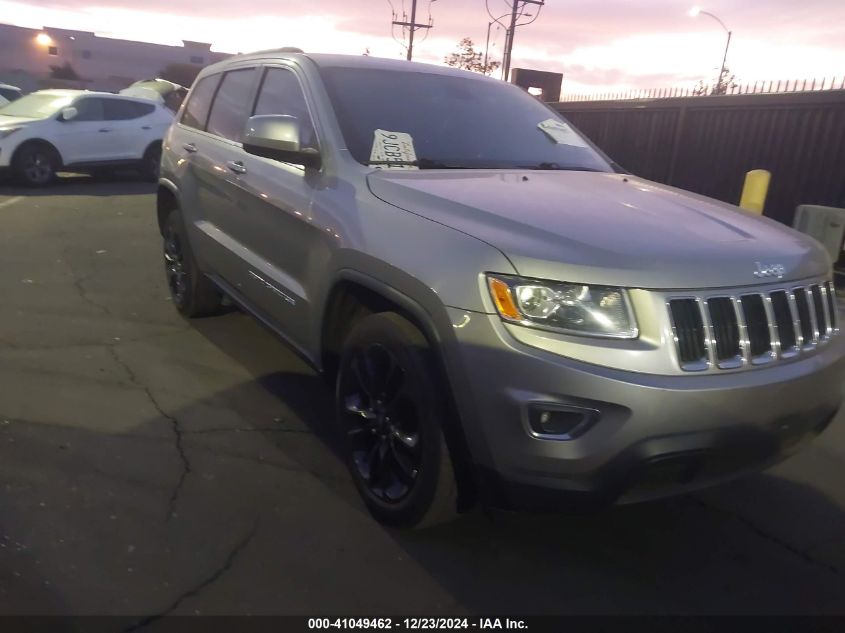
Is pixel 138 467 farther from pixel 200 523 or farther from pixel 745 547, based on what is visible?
pixel 745 547

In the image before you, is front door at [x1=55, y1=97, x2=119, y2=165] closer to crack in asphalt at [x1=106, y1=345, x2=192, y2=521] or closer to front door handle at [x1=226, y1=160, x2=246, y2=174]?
crack in asphalt at [x1=106, y1=345, x2=192, y2=521]

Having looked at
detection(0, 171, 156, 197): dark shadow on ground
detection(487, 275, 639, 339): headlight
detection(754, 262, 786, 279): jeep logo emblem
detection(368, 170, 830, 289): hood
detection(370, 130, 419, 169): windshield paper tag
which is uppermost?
detection(370, 130, 419, 169): windshield paper tag

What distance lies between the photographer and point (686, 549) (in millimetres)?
2998

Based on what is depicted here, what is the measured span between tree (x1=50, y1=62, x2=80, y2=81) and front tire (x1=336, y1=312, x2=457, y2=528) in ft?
202

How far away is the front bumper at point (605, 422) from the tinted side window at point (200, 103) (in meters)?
3.40

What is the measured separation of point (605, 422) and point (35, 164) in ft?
41.1

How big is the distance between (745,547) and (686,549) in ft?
0.82

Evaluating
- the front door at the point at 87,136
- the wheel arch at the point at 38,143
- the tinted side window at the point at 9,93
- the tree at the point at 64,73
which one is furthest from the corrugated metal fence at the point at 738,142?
the tree at the point at 64,73

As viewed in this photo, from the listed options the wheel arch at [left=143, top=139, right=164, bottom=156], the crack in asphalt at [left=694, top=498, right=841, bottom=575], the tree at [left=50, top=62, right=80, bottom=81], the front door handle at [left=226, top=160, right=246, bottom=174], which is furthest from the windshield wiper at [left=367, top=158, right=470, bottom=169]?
the tree at [left=50, top=62, right=80, bottom=81]

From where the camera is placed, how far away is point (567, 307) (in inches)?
93.6

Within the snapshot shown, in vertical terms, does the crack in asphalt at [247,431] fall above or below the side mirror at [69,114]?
below

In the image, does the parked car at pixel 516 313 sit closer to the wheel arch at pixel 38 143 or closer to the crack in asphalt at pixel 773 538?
the crack in asphalt at pixel 773 538

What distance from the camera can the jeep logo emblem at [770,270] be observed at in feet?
8.43

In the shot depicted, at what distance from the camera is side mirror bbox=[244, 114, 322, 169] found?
10.8ft
